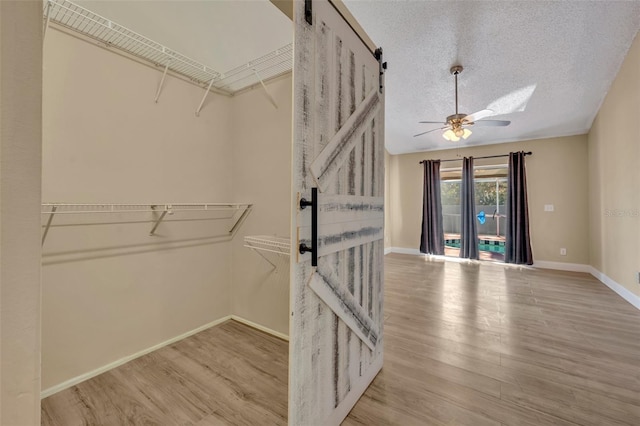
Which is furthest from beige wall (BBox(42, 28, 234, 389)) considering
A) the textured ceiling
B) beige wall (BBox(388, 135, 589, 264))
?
beige wall (BBox(388, 135, 589, 264))

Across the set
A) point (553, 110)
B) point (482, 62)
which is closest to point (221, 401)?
point (482, 62)

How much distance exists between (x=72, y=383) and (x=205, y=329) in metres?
0.93

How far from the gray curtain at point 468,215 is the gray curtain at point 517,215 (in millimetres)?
595

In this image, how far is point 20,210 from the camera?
509 mm

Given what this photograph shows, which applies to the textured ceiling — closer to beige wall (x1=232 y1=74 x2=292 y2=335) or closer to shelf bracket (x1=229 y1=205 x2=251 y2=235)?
beige wall (x1=232 y1=74 x2=292 y2=335)

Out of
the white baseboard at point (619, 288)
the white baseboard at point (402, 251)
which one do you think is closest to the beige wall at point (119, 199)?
the white baseboard at point (619, 288)

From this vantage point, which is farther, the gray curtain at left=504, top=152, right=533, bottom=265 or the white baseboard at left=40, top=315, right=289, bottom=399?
the gray curtain at left=504, top=152, right=533, bottom=265

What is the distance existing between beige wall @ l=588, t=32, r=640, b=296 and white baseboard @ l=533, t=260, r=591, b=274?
37 cm

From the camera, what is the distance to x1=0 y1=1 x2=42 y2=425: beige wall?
19.2 inches

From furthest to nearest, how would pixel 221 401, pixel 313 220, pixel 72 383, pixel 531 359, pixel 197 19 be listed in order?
1. pixel 531 359
2. pixel 197 19
3. pixel 72 383
4. pixel 221 401
5. pixel 313 220

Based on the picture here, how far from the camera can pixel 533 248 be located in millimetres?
5125

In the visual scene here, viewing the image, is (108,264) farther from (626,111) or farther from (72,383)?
(626,111)

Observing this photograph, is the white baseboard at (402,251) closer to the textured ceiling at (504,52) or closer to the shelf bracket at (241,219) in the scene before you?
the textured ceiling at (504,52)

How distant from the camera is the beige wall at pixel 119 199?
1.67 meters
